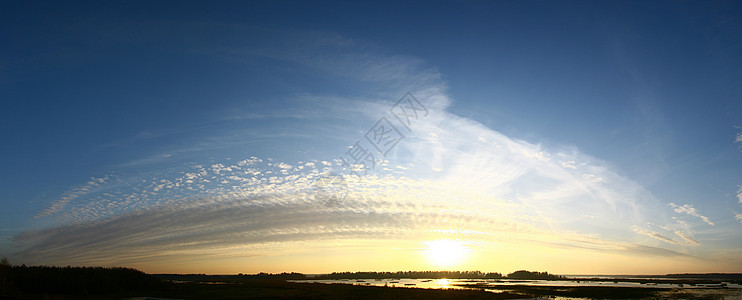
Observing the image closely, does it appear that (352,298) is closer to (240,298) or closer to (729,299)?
(240,298)

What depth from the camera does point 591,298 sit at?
53.1m

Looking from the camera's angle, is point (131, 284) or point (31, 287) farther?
point (131, 284)

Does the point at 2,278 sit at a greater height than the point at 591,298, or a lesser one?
greater

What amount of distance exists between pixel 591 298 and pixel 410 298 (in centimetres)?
2656

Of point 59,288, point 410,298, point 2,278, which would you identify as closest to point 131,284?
point 59,288

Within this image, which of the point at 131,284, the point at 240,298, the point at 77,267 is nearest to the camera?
the point at 240,298

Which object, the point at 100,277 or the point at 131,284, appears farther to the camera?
the point at 131,284

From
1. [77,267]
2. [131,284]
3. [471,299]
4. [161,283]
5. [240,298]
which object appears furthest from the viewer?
[77,267]

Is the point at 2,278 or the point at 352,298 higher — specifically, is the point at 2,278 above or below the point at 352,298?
above

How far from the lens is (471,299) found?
149 feet

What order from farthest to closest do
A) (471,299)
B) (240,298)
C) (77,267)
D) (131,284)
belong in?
1. (77,267)
2. (131,284)
3. (471,299)
4. (240,298)

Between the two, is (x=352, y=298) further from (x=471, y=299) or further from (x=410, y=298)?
(x=471, y=299)

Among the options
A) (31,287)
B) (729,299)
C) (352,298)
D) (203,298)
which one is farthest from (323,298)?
(729,299)

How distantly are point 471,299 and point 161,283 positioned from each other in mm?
48092
